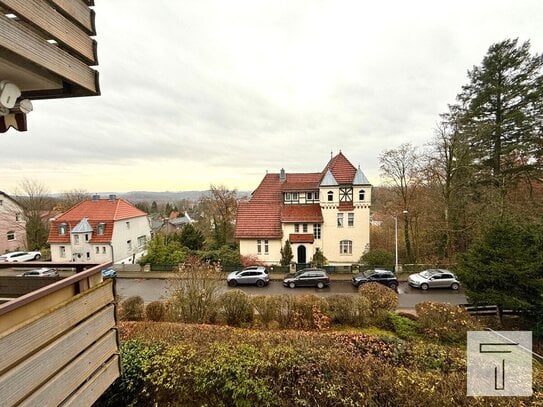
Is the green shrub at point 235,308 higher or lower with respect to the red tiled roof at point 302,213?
lower

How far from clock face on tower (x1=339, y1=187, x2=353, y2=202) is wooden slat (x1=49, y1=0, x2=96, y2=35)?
21335 mm

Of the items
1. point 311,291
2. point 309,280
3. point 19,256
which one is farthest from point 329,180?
point 19,256

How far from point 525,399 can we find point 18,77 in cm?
845

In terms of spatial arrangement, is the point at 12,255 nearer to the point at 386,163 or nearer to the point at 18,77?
the point at 18,77

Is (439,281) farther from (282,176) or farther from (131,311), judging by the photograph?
(131,311)

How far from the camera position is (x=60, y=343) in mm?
2303

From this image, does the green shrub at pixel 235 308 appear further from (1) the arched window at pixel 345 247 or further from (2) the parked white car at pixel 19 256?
(2) the parked white car at pixel 19 256

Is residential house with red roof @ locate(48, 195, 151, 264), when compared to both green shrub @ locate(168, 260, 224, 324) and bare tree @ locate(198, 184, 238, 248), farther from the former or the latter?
green shrub @ locate(168, 260, 224, 324)

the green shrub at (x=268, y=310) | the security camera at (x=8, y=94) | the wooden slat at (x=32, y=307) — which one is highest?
the security camera at (x=8, y=94)

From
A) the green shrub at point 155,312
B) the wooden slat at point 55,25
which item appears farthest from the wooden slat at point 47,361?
the green shrub at point 155,312

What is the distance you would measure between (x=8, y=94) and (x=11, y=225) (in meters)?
34.4

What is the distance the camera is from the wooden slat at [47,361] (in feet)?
6.20

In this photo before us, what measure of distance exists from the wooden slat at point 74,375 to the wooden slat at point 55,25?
319cm

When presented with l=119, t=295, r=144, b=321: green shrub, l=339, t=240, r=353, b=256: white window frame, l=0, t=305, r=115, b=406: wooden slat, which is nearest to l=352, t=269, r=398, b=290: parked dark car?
l=339, t=240, r=353, b=256: white window frame
